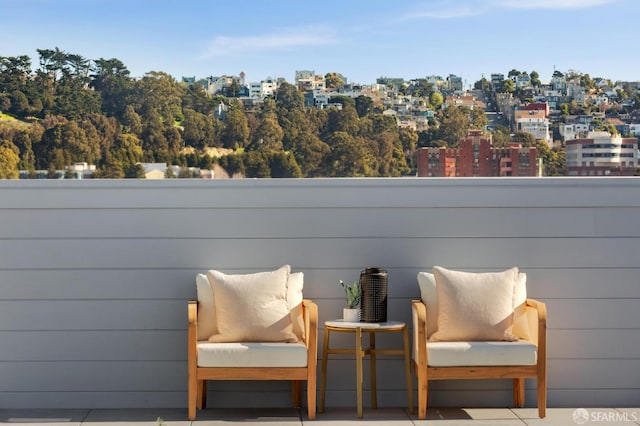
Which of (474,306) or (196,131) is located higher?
(196,131)

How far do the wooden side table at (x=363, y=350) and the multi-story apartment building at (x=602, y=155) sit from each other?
1760 cm

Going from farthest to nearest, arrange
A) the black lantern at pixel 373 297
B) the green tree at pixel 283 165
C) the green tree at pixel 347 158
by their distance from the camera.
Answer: the green tree at pixel 283 165
the green tree at pixel 347 158
the black lantern at pixel 373 297

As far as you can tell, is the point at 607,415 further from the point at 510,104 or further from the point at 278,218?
the point at 510,104

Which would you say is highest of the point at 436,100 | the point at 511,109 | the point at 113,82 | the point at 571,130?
the point at 113,82

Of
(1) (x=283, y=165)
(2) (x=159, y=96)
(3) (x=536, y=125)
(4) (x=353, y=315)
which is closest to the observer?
(4) (x=353, y=315)

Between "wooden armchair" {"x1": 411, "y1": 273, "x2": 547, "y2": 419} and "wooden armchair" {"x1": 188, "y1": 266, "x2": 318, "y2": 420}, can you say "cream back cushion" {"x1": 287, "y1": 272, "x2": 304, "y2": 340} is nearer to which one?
"wooden armchair" {"x1": 188, "y1": 266, "x2": 318, "y2": 420}

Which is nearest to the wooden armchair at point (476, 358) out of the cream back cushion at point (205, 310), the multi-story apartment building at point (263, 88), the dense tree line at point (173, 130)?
the cream back cushion at point (205, 310)

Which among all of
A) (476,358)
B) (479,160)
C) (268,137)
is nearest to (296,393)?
(476,358)

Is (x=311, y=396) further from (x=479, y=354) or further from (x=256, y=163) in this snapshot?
(x=256, y=163)

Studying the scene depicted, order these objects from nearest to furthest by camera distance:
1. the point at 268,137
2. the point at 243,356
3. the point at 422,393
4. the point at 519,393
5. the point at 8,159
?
the point at 243,356
the point at 422,393
the point at 519,393
the point at 268,137
the point at 8,159

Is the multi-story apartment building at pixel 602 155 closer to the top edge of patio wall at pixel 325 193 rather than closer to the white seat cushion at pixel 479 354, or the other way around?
the top edge of patio wall at pixel 325 193

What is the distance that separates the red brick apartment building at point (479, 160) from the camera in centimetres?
2295

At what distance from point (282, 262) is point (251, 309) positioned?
435 millimetres

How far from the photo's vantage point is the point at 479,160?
2406cm
